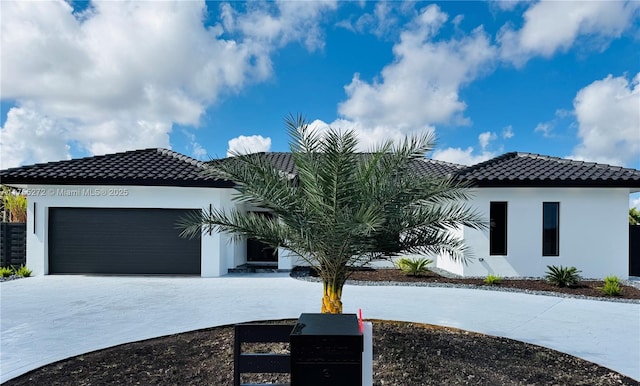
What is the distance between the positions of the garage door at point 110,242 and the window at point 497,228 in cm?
1072

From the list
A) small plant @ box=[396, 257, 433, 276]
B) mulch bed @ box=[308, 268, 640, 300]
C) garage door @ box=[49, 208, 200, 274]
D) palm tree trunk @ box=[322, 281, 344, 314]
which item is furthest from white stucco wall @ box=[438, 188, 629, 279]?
garage door @ box=[49, 208, 200, 274]

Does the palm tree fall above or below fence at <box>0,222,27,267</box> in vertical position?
above

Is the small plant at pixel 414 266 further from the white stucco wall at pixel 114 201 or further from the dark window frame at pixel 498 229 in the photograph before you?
the white stucco wall at pixel 114 201

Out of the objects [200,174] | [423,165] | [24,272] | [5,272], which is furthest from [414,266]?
[5,272]

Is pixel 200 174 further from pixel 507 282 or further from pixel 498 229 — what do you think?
pixel 507 282

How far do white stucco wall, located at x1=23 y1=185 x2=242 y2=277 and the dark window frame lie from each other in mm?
9841

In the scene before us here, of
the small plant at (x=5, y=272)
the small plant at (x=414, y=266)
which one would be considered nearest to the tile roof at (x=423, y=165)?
the small plant at (x=414, y=266)

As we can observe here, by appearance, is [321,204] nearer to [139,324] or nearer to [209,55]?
[139,324]

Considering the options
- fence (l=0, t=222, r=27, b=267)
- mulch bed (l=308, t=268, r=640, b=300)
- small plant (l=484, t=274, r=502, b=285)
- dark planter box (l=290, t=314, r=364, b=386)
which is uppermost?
dark planter box (l=290, t=314, r=364, b=386)

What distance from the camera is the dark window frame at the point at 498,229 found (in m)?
12.8

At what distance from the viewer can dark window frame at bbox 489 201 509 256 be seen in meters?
12.8

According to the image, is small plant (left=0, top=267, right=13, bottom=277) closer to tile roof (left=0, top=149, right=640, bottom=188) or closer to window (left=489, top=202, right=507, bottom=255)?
tile roof (left=0, top=149, right=640, bottom=188)

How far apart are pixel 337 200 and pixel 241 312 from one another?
4.75 meters

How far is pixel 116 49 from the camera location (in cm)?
1101
